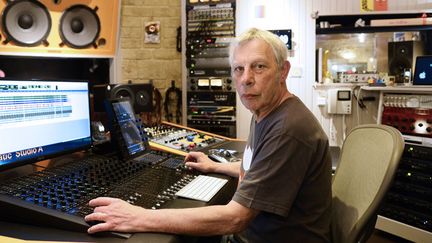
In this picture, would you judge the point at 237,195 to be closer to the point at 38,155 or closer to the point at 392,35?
the point at 38,155

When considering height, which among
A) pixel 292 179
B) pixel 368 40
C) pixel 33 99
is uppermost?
pixel 368 40

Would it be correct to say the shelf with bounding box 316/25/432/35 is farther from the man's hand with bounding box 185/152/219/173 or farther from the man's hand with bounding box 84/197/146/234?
the man's hand with bounding box 84/197/146/234

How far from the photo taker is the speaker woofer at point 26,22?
8.40 ft

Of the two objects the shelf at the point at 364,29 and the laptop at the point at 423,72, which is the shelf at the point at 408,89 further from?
the shelf at the point at 364,29

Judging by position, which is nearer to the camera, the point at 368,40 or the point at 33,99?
the point at 33,99

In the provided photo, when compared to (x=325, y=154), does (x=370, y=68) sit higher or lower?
higher

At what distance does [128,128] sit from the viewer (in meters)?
1.68

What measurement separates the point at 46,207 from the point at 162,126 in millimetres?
1566

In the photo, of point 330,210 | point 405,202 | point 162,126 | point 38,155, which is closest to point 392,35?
point 405,202

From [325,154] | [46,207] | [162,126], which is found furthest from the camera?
[162,126]

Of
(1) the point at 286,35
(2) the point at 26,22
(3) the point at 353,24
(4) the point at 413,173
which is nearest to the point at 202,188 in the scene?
(4) the point at 413,173

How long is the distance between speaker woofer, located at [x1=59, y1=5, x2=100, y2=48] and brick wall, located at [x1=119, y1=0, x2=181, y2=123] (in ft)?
1.74

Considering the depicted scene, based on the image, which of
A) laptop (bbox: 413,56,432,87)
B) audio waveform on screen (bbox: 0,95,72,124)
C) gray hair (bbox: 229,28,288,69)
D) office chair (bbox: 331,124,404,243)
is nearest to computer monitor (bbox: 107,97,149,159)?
audio waveform on screen (bbox: 0,95,72,124)

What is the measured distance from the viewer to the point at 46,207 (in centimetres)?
95
